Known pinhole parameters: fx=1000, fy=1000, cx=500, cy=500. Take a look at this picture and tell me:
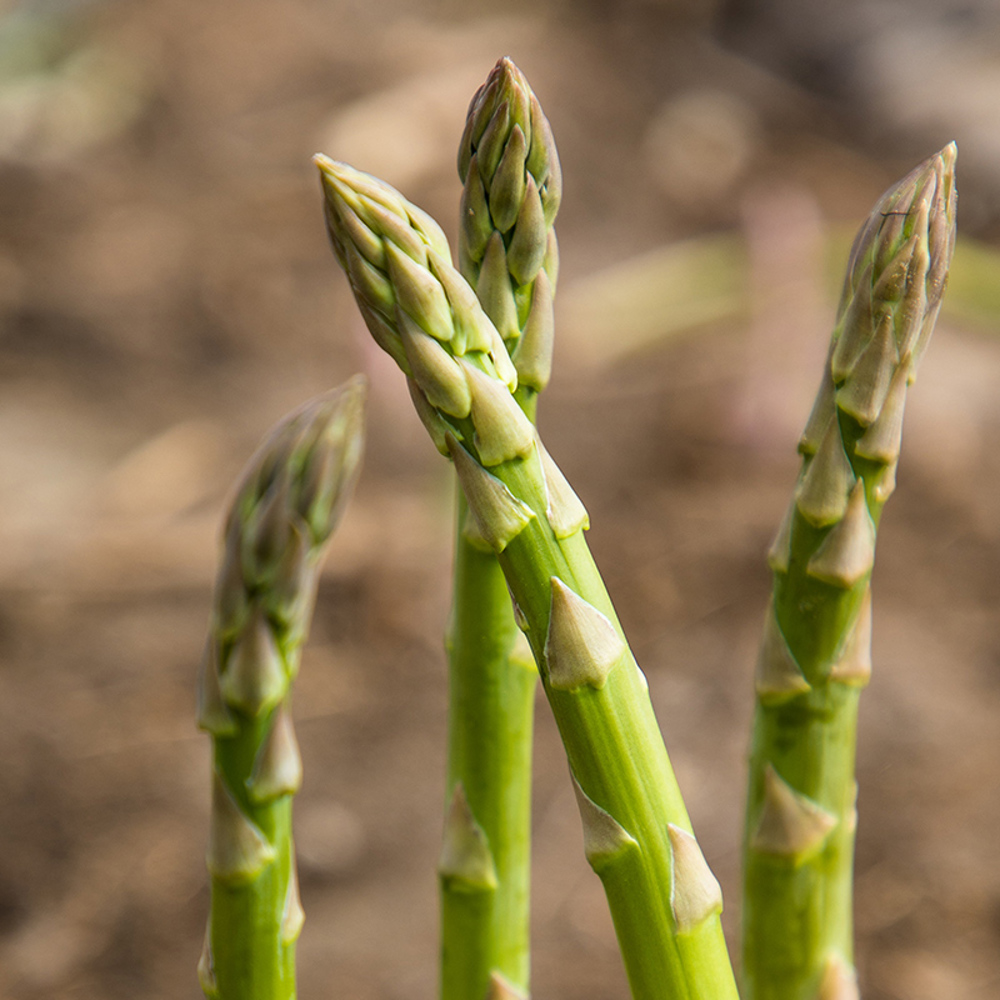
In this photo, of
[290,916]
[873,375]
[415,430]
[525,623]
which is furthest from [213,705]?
[415,430]

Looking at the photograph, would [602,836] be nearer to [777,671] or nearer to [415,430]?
[777,671]

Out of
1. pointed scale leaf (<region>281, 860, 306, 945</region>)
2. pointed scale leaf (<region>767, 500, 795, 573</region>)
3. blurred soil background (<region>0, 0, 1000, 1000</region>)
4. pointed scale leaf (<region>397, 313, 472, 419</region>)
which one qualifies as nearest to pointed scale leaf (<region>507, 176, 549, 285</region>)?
pointed scale leaf (<region>397, 313, 472, 419</region>)

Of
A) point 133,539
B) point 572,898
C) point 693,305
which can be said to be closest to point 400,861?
point 572,898

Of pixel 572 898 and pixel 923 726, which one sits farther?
pixel 923 726

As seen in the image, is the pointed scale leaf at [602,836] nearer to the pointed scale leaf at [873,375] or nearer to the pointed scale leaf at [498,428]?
the pointed scale leaf at [498,428]

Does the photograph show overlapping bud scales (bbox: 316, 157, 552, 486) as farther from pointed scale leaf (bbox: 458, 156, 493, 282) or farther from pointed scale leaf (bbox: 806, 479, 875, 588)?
pointed scale leaf (bbox: 806, 479, 875, 588)

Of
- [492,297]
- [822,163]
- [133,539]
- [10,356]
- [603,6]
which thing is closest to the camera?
[492,297]

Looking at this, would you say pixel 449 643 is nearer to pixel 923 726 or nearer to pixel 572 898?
pixel 572 898
